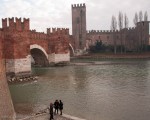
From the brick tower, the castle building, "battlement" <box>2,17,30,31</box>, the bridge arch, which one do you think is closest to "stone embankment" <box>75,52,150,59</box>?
the castle building

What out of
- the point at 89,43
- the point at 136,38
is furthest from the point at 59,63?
the point at 89,43

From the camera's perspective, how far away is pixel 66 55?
37094mm

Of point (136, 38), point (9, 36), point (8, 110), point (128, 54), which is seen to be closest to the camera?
point (8, 110)

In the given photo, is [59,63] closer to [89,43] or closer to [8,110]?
[8,110]

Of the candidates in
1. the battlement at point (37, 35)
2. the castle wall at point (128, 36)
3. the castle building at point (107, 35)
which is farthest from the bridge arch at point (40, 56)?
the castle wall at point (128, 36)

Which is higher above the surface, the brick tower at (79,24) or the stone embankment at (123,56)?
the brick tower at (79,24)

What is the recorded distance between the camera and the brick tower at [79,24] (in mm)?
60594

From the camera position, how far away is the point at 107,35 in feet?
213

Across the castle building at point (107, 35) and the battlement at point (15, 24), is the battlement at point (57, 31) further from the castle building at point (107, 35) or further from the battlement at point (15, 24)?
the castle building at point (107, 35)

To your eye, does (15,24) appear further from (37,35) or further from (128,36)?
(128,36)

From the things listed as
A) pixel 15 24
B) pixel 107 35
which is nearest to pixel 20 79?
pixel 15 24

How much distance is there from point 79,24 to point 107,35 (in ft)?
24.0

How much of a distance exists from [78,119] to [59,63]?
2508cm

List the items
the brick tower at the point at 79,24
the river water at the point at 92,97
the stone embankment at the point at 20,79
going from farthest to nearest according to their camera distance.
Result: 1. the brick tower at the point at 79,24
2. the stone embankment at the point at 20,79
3. the river water at the point at 92,97
